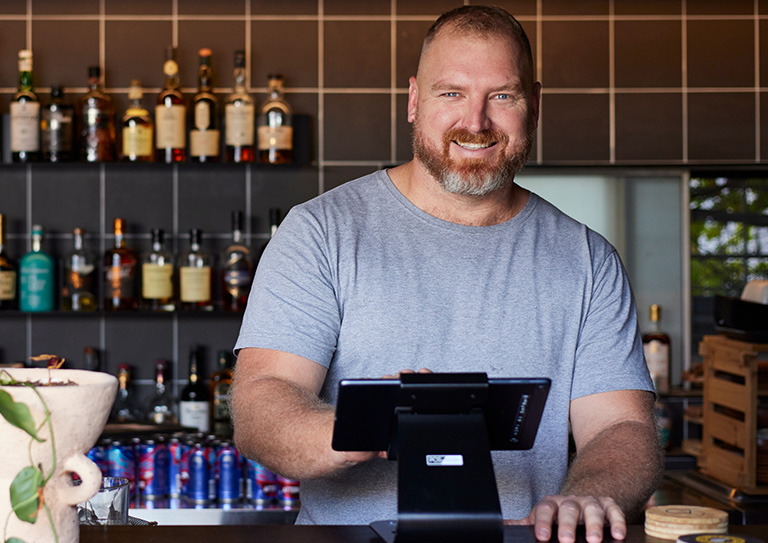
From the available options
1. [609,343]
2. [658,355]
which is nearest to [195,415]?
[658,355]

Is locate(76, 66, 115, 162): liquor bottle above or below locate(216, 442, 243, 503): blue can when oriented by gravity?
above

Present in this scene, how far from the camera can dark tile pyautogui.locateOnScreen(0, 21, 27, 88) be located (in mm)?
2650

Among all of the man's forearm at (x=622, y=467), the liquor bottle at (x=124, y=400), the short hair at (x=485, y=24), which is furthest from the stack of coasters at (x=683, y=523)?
the liquor bottle at (x=124, y=400)

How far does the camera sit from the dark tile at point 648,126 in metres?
2.70

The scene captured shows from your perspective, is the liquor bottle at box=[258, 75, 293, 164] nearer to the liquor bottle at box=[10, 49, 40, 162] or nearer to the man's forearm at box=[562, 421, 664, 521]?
the liquor bottle at box=[10, 49, 40, 162]

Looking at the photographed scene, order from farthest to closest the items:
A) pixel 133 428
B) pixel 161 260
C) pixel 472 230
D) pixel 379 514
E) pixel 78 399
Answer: pixel 161 260 → pixel 133 428 → pixel 472 230 → pixel 379 514 → pixel 78 399

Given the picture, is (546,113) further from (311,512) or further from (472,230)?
(311,512)

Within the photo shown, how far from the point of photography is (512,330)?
127 centimetres

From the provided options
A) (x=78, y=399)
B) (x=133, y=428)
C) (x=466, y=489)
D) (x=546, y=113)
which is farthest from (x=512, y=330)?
(x=546, y=113)

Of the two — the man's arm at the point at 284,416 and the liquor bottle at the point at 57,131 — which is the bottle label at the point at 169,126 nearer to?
the liquor bottle at the point at 57,131

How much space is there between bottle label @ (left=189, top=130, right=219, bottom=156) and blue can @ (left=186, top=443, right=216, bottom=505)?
837 millimetres

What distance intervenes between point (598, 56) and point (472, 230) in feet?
5.09

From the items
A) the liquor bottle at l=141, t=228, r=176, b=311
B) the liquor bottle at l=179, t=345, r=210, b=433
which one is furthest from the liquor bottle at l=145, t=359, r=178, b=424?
the liquor bottle at l=141, t=228, r=176, b=311

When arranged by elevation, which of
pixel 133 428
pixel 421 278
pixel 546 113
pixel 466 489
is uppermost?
pixel 546 113
